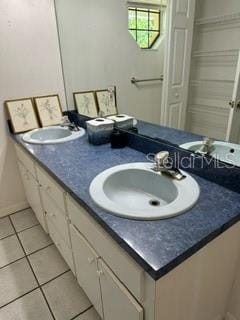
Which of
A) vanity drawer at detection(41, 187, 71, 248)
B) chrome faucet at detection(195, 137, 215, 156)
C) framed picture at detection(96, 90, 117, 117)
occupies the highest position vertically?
framed picture at detection(96, 90, 117, 117)

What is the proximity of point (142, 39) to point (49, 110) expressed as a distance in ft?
3.60

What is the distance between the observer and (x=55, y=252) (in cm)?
180

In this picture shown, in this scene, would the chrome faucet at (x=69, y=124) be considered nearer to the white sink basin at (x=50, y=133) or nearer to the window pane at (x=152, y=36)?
the white sink basin at (x=50, y=133)

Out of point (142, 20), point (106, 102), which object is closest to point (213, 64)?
point (142, 20)

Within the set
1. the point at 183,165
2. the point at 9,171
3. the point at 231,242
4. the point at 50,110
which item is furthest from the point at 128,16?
the point at 9,171

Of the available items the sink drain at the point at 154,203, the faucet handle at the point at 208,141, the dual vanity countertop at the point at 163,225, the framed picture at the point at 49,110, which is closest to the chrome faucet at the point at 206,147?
the faucet handle at the point at 208,141

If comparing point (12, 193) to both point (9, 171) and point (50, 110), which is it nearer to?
point (9, 171)

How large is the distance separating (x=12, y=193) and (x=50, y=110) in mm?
902

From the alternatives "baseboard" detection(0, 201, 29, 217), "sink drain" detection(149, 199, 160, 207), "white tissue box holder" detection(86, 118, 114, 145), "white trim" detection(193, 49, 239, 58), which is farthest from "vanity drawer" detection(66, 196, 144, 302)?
"baseboard" detection(0, 201, 29, 217)

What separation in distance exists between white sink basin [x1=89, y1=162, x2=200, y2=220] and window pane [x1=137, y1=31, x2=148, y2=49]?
687 mm

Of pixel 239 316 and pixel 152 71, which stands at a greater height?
pixel 152 71

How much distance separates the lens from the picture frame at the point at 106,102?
170 cm

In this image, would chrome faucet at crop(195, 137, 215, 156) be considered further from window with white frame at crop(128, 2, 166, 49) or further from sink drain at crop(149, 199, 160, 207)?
window with white frame at crop(128, 2, 166, 49)

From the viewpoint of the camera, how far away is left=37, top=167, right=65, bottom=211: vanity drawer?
4.00 ft
